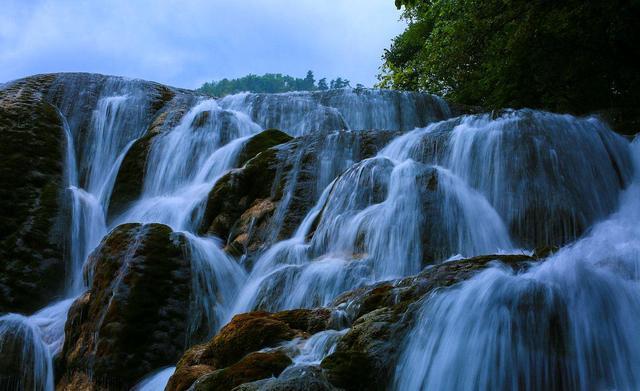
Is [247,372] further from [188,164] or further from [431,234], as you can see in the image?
[188,164]

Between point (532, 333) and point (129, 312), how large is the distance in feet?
16.8

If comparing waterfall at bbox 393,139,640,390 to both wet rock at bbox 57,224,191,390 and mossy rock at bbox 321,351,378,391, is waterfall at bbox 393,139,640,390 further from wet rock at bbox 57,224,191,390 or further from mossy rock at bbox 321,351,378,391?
wet rock at bbox 57,224,191,390

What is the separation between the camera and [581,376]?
3875 mm

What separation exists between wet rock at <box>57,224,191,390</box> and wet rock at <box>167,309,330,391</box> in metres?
1.94

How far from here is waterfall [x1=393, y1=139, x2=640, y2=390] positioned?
154 inches

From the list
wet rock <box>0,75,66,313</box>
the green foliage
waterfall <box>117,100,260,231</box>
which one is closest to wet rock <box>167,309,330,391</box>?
waterfall <box>117,100,260,231</box>

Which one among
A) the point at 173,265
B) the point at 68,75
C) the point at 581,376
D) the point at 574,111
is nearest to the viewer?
the point at 581,376

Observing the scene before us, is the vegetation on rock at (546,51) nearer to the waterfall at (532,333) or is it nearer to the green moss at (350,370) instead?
the waterfall at (532,333)

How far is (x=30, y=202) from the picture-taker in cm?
1169

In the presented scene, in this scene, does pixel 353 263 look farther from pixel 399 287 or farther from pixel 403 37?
pixel 403 37

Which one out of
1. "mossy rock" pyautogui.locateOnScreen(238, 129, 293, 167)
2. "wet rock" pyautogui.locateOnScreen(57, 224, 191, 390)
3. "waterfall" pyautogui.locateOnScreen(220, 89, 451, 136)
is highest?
"waterfall" pyautogui.locateOnScreen(220, 89, 451, 136)

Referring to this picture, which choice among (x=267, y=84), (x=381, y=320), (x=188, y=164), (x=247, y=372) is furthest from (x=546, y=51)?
(x=267, y=84)

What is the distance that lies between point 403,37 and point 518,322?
72.3 feet

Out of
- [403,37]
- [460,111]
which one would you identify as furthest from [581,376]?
[403,37]
